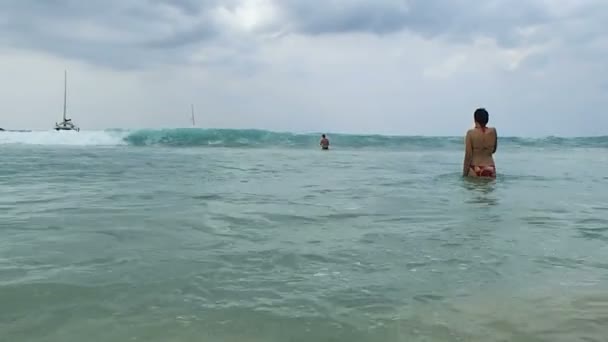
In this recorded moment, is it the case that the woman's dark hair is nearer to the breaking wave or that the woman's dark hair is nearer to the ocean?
the ocean

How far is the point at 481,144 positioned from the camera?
1016 centimetres

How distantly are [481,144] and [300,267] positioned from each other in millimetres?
7179

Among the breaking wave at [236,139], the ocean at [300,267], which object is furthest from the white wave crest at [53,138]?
the ocean at [300,267]

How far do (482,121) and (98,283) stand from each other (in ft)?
27.1

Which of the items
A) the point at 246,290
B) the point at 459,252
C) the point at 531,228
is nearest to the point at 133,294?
the point at 246,290

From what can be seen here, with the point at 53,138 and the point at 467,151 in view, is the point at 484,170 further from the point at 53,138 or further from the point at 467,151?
the point at 53,138

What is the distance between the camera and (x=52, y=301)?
3.12 metres

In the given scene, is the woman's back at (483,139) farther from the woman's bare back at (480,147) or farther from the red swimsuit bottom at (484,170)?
the red swimsuit bottom at (484,170)

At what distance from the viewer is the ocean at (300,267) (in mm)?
2791

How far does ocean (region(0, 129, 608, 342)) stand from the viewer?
110 inches

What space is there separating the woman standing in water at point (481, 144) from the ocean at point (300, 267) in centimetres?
208

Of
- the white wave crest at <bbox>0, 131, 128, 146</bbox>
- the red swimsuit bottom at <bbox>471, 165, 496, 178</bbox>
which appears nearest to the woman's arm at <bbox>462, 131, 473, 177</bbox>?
the red swimsuit bottom at <bbox>471, 165, 496, 178</bbox>

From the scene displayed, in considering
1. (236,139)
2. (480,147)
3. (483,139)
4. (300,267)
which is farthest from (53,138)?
(300,267)

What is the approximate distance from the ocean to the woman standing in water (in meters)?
2.08
